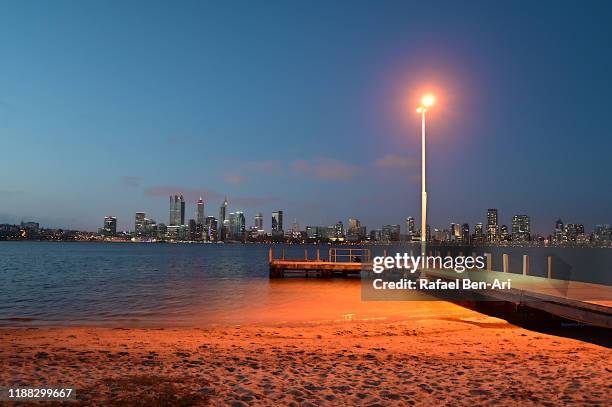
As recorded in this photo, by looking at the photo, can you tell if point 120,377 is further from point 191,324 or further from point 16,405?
point 191,324

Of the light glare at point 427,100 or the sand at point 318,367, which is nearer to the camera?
the sand at point 318,367

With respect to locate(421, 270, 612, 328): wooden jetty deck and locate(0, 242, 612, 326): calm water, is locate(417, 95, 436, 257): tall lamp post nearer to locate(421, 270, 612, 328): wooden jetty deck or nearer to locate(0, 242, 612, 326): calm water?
locate(0, 242, 612, 326): calm water

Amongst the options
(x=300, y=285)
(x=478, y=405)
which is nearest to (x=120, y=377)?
(x=478, y=405)

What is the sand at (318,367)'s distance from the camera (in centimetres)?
793

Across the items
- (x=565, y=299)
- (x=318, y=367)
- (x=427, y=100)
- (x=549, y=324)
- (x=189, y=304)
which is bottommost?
(x=189, y=304)

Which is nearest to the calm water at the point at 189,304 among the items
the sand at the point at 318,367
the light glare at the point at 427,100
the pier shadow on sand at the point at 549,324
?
the pier shadow on sand at the point at 549,324

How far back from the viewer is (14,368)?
971 centimetres

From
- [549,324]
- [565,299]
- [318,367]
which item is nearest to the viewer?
[318,367]

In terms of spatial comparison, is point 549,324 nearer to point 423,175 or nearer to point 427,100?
point 423,175

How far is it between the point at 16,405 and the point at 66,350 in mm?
5761

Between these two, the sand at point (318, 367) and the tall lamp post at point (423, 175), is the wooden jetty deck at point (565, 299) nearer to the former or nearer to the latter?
the sand at point (318, 367)

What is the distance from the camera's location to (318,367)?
1030 cm

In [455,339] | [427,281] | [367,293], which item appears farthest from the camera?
[367,293]

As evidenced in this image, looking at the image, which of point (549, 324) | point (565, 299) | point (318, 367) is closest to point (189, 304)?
point (549, 324)
